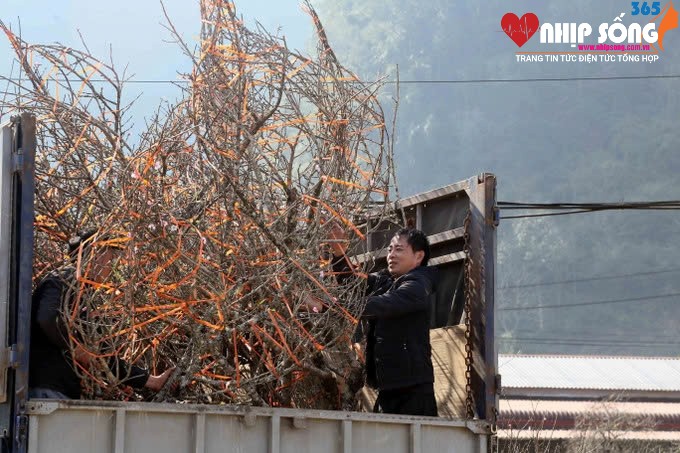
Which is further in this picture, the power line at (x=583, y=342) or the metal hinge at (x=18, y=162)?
the power line at (x=583, y=342)

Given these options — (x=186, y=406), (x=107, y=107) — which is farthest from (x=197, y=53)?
(x=186, y=406)

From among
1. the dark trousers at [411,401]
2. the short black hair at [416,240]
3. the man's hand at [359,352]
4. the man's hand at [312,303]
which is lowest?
the dark trousers at [411,401]

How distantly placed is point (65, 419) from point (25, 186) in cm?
105

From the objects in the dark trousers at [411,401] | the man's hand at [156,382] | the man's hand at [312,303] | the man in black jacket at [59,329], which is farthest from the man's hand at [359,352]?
the man in black jacket at [59,329]

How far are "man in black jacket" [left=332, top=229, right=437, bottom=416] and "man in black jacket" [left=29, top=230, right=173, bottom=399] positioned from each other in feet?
4.41

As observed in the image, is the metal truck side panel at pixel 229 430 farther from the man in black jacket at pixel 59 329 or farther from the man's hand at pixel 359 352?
the man's hand at pixel 359 352

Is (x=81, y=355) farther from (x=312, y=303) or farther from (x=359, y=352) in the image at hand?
(x=359, y=352)

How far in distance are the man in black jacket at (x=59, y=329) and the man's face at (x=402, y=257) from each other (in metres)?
1.84

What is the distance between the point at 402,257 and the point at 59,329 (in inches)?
87.4

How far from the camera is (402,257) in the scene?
6559 mm

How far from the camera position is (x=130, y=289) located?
525 cm

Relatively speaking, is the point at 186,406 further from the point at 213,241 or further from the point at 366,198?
the point at 366,198
